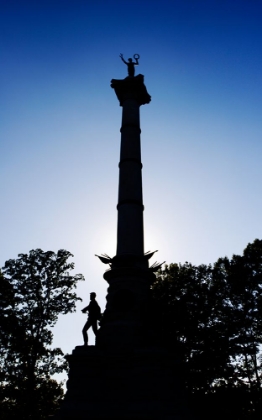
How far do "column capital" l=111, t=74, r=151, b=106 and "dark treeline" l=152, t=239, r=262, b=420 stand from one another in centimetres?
1254

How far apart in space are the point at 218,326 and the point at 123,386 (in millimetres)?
14046

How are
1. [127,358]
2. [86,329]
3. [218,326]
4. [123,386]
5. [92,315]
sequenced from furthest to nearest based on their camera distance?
1. [218,326]
2. [92,315]
3. [86,329]
4. [127,358]
5. [123,386]

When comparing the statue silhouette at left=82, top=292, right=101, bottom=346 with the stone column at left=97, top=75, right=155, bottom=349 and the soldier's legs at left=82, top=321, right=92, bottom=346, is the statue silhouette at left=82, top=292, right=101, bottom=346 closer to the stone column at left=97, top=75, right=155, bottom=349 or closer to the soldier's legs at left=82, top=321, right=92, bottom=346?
the soldier's legs at left=82, top=321, right=92, bottom=346

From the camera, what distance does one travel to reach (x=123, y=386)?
13398mm

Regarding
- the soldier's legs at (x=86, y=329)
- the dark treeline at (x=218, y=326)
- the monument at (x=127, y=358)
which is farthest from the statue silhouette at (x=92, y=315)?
the dark treeline at (x=218, y=326)

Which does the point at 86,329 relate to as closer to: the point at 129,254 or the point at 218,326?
the point at 129,254

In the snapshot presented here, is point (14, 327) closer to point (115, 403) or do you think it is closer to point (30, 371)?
point (30, 371)

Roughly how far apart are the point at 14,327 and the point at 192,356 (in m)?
11.9

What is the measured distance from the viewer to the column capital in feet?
71.8

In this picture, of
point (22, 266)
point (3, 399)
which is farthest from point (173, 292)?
point (3, 399)

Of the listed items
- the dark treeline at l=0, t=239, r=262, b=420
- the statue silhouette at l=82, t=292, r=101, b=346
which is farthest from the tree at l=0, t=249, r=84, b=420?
the statue silhouette at l=82, t=292, r=101, b=346


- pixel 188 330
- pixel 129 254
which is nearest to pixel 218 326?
pixel 188 330

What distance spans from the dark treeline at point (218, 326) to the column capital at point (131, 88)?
1254cm

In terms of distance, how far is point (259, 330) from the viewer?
2556cm
